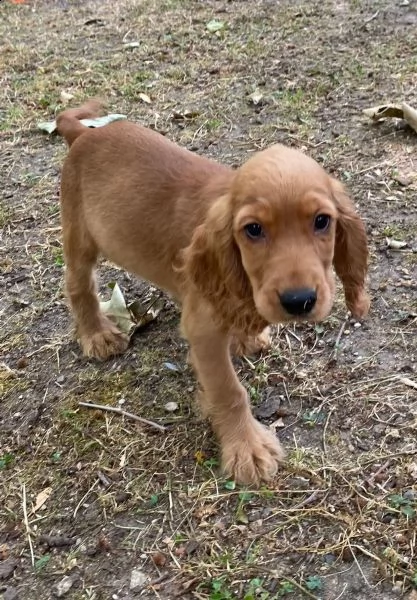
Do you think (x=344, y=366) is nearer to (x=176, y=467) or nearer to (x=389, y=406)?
(x=389, y=406)

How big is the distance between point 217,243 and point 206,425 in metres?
1.08

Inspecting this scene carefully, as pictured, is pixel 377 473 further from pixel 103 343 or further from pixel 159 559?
pixel 103 343

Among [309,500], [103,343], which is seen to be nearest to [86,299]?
[103,343]

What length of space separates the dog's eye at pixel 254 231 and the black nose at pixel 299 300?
277 millimetres

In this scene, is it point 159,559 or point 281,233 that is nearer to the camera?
point 281,233

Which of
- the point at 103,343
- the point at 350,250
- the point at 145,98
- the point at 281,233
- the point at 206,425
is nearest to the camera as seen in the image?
the point at 281,233

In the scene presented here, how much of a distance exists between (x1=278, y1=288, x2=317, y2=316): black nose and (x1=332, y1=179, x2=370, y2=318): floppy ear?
55 cm

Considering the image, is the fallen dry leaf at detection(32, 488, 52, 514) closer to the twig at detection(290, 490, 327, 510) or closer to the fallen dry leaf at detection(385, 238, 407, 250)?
the twig at detection(290, 490, 327, 510)

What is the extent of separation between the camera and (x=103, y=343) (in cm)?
420

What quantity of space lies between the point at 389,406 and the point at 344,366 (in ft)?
1.19

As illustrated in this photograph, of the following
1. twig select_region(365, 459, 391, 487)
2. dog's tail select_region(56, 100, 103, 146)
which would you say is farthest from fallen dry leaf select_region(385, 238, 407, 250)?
dog's tail select_region(56, 100, 103, 146)

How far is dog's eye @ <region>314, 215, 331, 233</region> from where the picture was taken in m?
2.77

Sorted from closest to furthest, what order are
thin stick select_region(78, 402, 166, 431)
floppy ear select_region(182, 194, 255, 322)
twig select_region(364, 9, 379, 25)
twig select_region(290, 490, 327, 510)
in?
floppy ear select_region(182, 194, 255, 322) < twig select_region(290, 490, 327, 510) < thin stick select_region(78, 402, 166, 431) < twig select_region(364, 9, 379, 25)

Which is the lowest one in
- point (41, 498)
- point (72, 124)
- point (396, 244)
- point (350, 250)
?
point (41, 498)
